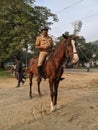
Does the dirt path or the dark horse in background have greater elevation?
the dark horse in background

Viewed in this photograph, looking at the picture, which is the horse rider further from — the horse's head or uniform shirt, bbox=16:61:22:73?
uniform shirt, bbox=16:61:22:73

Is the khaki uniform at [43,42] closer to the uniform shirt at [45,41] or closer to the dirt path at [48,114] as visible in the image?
the uniform shirt at [45,41]

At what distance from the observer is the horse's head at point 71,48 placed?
11102 mm

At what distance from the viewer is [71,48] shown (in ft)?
37.3

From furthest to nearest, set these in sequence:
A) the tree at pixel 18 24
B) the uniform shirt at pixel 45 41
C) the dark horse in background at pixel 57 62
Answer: the tree at pixel 18 24 → the uniform shirt at pixel 45 41 → the dark horse in background at pixel 57 62

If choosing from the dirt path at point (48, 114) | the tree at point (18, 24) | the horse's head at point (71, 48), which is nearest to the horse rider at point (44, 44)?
the horse's head at point (71, 48)

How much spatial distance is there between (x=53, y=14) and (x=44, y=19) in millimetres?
1807

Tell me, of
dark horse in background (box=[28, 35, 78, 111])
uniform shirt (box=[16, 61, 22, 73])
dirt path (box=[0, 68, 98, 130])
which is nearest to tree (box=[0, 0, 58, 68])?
uniform shirt (box=[16, 61, 22, 73])

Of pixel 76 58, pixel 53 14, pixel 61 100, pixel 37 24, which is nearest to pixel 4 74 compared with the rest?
pixel 37 24

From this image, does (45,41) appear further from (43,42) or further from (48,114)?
(48,114)

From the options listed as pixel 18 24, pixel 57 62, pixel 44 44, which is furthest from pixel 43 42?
pixel 18 24

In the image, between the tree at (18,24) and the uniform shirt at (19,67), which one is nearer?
the uniform shirt at (19,67)

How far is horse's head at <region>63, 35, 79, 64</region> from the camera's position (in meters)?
11.1

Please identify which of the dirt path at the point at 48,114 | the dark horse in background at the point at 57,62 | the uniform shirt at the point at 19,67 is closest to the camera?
the dirt path at the point at 48,114
